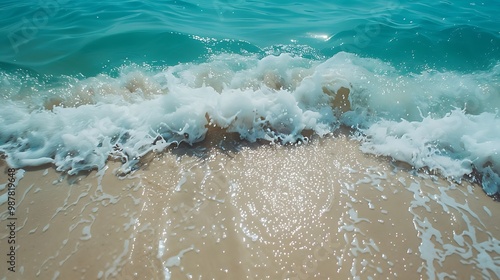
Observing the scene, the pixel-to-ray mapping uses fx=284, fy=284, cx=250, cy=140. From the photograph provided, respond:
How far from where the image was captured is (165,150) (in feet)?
12.4

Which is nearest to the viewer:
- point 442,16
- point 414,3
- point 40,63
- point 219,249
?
point 219,249

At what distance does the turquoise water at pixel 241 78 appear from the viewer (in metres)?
3.94

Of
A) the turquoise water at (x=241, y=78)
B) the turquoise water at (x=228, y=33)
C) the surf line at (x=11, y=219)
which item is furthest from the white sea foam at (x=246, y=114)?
the turquoise water at (x=228, y=33)

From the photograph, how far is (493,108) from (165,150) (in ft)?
19.2

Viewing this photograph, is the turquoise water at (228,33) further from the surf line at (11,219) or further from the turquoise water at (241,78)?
the surf line at (11,219)

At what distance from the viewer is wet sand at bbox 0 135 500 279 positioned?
2.52 meters

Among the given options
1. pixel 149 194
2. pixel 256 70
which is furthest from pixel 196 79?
pixel 149 194

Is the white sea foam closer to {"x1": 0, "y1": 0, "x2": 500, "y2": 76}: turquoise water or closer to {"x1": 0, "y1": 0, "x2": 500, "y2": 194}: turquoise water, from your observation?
{"x1": 0, "y1": 0, "x2": 500, "y2": 194}: turquoise water

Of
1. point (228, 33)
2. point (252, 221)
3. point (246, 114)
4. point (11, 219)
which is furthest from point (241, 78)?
point (11, 219)

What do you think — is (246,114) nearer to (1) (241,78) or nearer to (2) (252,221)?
(1) (241,78)

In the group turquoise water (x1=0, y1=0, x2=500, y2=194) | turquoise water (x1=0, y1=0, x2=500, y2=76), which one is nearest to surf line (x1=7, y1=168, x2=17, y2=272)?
turquoise water (x1=0, y1=0, x2=500, y2=194)

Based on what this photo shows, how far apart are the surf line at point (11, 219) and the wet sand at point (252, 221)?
38mm

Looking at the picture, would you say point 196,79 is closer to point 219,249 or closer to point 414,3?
point 219,249

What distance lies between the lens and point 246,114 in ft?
13.8
